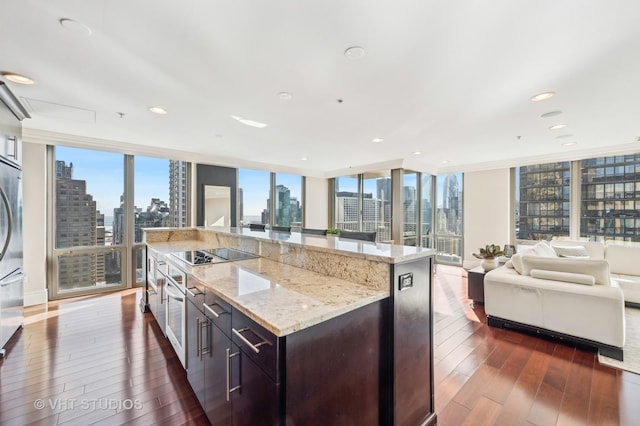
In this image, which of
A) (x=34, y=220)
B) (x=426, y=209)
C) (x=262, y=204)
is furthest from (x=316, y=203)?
(x=34, y=220)

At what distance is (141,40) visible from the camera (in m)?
1.80

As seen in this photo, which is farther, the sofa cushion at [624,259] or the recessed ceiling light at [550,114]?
the sofa cushion at [624,259]

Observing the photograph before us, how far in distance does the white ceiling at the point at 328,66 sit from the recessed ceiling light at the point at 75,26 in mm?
33

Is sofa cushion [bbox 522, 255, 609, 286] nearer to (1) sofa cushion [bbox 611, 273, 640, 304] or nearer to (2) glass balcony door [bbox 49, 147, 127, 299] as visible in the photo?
(1) sofa cushion [bbox 611, 273, 640, 304]

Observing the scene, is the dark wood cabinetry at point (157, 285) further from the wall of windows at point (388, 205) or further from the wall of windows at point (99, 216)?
the wall of windows at point (388, 205)

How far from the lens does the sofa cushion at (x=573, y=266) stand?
2.68 meters

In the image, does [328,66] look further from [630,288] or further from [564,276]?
[630,288]

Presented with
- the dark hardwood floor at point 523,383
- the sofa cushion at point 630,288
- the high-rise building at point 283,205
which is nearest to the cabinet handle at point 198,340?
the dark hardwood floor at point 523,383

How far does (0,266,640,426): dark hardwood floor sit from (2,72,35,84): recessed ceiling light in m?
2.48

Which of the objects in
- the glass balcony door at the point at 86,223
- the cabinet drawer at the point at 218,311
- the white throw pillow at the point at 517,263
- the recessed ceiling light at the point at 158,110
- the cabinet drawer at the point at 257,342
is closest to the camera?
the cabinet drawer at the point at 257,342

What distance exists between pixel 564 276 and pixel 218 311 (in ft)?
11.1

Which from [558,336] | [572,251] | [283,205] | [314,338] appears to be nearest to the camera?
[314,338]

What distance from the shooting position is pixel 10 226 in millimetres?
2664

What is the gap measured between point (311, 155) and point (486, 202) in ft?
13.6
